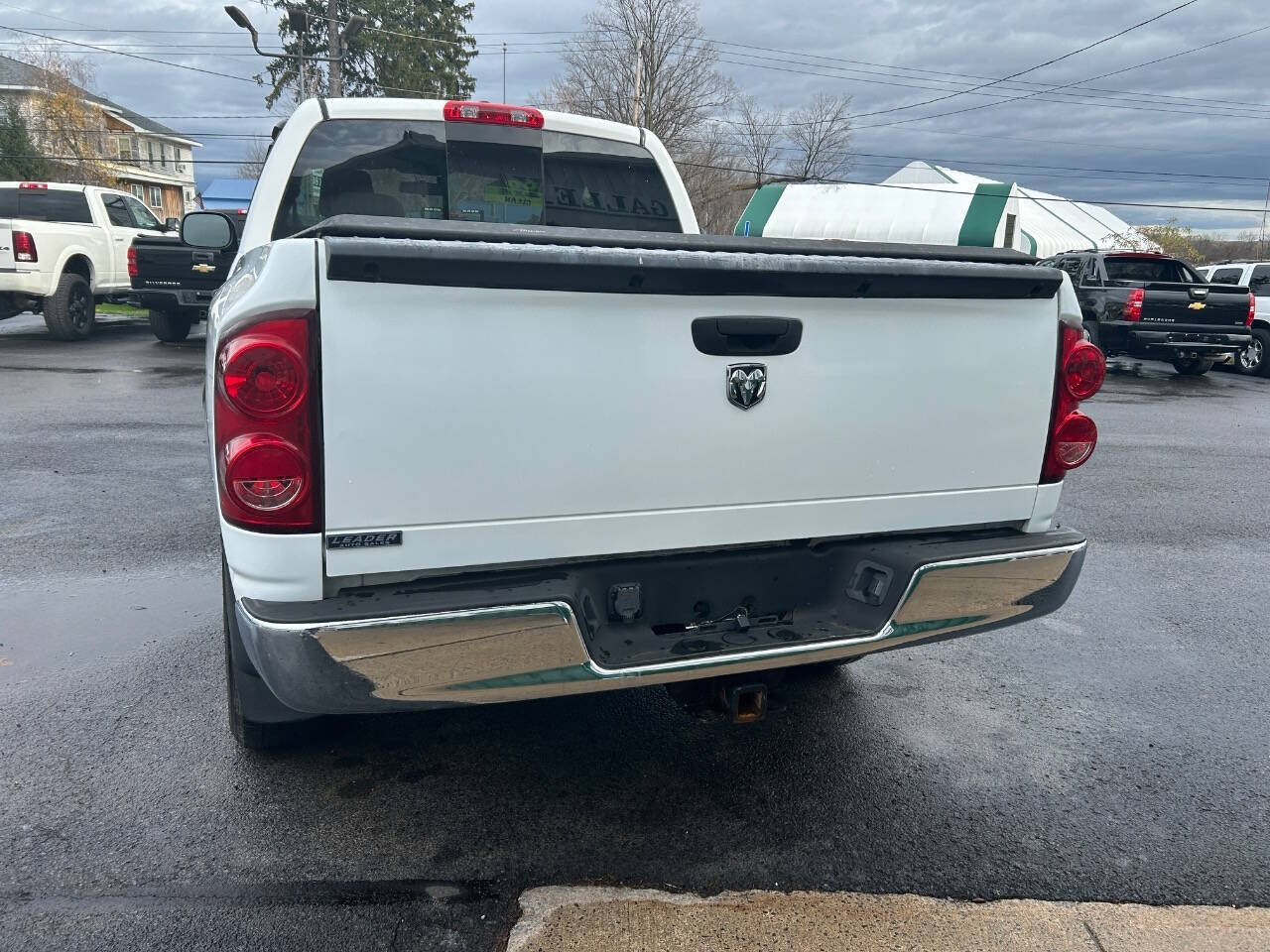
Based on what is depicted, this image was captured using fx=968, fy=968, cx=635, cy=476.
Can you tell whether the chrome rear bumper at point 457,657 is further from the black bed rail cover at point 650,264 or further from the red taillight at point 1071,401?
the black bed rail cover at point 650,264

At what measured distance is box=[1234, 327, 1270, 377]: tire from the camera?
16953mm

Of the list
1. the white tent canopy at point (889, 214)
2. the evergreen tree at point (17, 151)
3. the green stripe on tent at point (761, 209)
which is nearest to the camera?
the white tent canopy at point (889, 214)

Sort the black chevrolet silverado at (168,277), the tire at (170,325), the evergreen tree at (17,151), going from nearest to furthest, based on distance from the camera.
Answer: the black chevrolet silverado at (168,277), the tire at (170,325), the evergreen tree at (17,151)

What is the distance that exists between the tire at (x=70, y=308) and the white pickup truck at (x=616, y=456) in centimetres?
1374

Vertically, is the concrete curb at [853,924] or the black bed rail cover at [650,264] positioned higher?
the black bed rail cover at [650,264]

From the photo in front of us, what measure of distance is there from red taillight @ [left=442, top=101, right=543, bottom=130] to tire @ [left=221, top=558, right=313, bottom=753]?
96.1 inches

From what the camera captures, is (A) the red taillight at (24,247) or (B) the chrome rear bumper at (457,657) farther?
(A) the red taillight at (24,247)

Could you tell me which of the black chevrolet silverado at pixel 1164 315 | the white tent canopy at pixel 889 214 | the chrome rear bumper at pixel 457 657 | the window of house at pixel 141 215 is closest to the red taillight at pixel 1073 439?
the chrome rear bumper at pixel 457 657

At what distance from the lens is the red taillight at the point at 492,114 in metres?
4.36

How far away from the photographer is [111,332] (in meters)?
16.8

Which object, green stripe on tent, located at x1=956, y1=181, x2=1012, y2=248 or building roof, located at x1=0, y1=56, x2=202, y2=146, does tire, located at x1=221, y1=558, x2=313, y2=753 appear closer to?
Answer: green stripe on tent, located at x1=956, y1=181, x2=1012, y2=248

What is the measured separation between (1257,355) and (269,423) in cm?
1919

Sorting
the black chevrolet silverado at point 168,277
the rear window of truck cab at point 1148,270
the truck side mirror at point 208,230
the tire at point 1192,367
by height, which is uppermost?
the truck side mirror at point 208,230

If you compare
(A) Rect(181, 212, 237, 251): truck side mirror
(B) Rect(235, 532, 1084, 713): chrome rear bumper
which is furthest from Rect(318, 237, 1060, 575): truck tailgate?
(A) Rect(181, 212, 237, 251): truck side mirror
